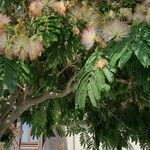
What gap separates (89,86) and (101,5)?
1.49 m

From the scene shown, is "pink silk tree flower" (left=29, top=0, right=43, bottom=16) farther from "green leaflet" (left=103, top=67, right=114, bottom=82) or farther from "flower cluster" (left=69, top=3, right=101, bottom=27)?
"green leaflet" (left=103, top=67, right=114, bottom=82)

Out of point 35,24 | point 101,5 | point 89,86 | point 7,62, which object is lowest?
point 89,86

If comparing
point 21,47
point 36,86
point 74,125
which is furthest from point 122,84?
point 74,125

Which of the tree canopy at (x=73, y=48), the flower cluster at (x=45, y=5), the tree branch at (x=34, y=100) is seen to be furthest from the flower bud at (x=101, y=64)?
the tree branch at (x=34, y=100)

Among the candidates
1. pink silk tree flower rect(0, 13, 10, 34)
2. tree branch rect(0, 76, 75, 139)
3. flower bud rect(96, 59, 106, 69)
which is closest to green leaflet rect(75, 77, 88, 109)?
flower bud rect(96, 59, 106, 69)

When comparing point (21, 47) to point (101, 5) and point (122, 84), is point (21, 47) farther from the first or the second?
point (122, 84)

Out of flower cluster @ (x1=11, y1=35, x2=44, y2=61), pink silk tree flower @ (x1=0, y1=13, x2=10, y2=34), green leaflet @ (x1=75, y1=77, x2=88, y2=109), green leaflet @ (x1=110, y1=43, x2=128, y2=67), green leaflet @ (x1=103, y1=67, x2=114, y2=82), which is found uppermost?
pink silk tree flower @ (x1=0, y1=13, x2=10, y2=34)

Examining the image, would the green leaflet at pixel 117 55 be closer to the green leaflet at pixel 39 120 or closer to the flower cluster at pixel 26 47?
the flower cluster at pixel 26 47

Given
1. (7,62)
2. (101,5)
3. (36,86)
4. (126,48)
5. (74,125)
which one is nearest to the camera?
(126,48)

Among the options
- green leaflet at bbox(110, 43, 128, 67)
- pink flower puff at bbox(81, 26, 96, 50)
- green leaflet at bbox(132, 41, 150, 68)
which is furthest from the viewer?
pink flower puff at bbox(81, 26, 96, 50)

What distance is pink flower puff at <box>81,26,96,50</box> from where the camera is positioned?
5.87 m

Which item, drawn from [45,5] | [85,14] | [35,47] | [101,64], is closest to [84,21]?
[85,14]

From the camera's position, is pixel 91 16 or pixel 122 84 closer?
pixel 91 16

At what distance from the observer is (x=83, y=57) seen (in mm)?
6723
